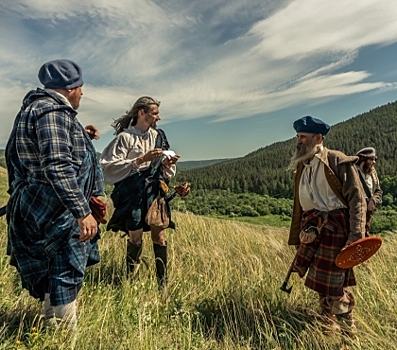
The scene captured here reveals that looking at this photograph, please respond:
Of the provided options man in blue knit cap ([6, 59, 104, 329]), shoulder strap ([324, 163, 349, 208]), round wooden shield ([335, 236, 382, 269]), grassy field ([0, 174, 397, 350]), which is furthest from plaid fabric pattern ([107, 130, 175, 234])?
round wooden shield ([335, 236, 382, 269])

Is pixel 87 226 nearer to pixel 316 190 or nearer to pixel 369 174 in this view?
pixel 316 190

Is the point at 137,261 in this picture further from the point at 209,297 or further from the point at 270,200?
the point at 270,200

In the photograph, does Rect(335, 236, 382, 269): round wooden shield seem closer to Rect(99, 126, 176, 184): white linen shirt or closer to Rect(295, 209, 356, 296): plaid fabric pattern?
Rect(295, 209, 356, 296): plaid fabric pattern

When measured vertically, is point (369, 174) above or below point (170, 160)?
below

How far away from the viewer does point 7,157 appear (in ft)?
8.21

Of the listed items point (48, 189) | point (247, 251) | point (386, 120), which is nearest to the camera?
point (48, 189)

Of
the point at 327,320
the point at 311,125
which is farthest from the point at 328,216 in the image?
the point at 327,320

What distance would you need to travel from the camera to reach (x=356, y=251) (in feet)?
9.45

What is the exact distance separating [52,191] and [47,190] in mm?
29

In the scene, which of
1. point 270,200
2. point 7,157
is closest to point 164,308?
point 7,157

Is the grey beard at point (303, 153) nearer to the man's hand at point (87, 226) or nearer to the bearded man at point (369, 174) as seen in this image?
the bearded man at point (369, 174)

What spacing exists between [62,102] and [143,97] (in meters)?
1.58

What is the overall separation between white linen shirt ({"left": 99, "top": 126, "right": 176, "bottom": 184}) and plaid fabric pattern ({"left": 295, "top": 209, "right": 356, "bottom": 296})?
5.69 feet

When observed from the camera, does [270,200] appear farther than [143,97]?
Yes
